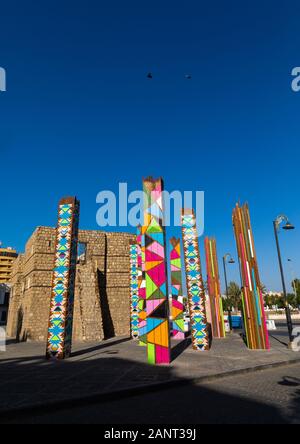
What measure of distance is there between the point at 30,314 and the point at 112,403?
17464 mm

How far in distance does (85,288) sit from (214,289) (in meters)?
9.31

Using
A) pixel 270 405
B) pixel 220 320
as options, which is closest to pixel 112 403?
pixel 270 405

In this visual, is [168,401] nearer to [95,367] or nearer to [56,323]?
[95,367]

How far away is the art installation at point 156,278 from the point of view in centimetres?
1034

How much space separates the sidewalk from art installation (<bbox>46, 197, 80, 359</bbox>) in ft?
2.39

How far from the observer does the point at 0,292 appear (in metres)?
54.8

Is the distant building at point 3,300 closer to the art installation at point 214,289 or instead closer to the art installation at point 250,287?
the art installation at point 214,289

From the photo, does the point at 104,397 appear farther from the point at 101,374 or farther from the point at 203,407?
the point at 101,374

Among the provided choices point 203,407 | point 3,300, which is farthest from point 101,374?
point 3,300

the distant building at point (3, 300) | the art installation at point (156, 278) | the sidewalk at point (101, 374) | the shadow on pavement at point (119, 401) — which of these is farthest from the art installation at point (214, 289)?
the distant building at point (3, 300)

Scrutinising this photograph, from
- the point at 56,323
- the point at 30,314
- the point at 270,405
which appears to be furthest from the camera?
the point at 30,314

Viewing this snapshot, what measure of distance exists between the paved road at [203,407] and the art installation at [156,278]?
3152mm

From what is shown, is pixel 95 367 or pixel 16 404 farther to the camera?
pixel 95 367

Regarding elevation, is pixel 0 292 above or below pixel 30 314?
above
